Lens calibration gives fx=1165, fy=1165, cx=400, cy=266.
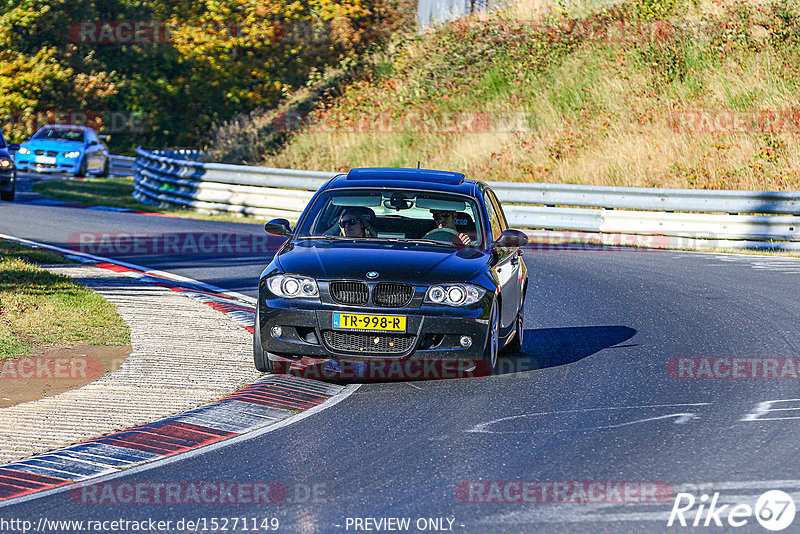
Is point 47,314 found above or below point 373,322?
below

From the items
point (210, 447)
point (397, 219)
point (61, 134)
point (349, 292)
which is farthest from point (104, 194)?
point (210, 447)

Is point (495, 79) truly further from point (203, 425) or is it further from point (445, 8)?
point (203, 425)

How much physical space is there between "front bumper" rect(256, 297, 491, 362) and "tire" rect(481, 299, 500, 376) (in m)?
0.14

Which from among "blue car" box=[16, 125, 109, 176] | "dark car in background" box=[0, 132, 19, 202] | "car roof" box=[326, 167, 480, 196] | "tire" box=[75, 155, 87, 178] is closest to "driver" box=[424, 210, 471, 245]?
"car roof" box=[326, 167, 480, 196]

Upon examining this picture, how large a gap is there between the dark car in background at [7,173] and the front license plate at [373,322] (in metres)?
19.7

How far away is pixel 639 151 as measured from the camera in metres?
26.3

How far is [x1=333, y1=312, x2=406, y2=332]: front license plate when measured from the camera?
870 cm

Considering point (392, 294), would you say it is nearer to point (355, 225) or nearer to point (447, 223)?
point (355, 225)

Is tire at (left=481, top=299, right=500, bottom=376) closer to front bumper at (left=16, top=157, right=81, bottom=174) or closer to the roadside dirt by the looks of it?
the roadside dirt

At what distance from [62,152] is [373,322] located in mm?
27439

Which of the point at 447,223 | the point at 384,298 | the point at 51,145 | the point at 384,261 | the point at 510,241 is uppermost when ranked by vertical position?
the point at 51,145

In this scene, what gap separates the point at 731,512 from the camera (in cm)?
575

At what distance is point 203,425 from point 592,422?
258 centimetres

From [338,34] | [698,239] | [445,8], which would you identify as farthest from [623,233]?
[338,34]
